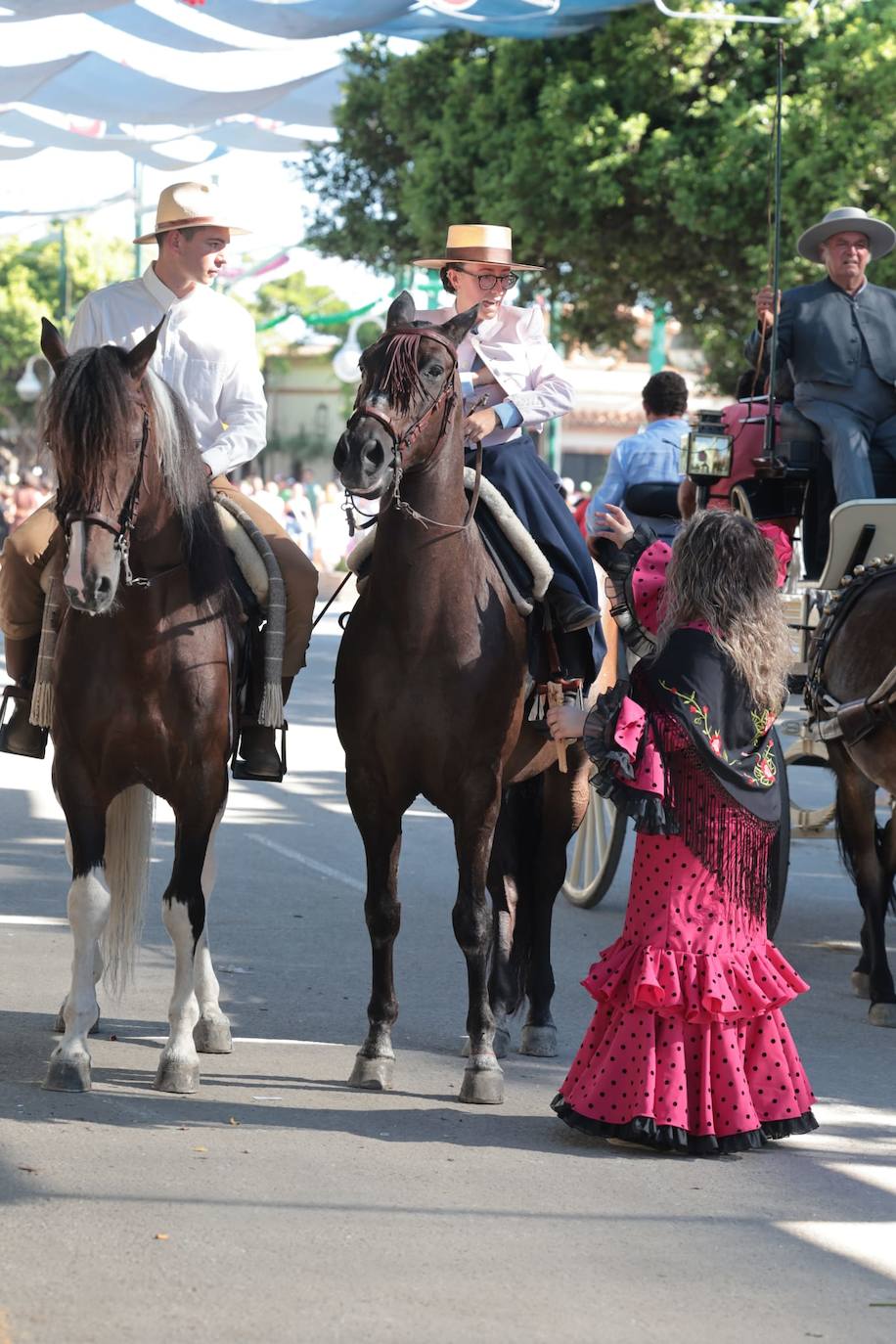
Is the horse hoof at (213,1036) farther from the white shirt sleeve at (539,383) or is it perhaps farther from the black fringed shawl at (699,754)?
the white shirt sleeve at (539,383)

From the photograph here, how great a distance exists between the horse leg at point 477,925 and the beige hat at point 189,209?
90.2 inches

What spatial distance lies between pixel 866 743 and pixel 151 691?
312 centimetres

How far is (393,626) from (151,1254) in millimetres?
2252

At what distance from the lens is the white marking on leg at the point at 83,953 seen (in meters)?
6.17

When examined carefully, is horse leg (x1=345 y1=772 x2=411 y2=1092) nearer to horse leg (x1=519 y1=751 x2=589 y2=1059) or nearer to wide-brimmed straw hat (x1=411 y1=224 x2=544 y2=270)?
horse leg (x1=519 y1=751 x2=589 y2=1059)

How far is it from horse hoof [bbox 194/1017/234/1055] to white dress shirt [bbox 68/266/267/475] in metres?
1.93

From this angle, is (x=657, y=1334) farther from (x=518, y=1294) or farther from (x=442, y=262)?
(x=442, y=262)

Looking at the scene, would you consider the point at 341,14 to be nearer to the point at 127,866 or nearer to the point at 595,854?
the point at 595,854

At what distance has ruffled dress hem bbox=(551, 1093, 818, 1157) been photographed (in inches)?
221

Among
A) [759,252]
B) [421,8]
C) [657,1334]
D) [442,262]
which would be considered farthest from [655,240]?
[657,1334]

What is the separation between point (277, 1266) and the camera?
4586 mm

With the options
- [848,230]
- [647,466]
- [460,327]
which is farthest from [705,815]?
[647,466]

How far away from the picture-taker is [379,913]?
21.0ft

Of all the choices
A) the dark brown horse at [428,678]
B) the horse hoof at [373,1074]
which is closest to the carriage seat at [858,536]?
the dark brown horse at [428,678]
